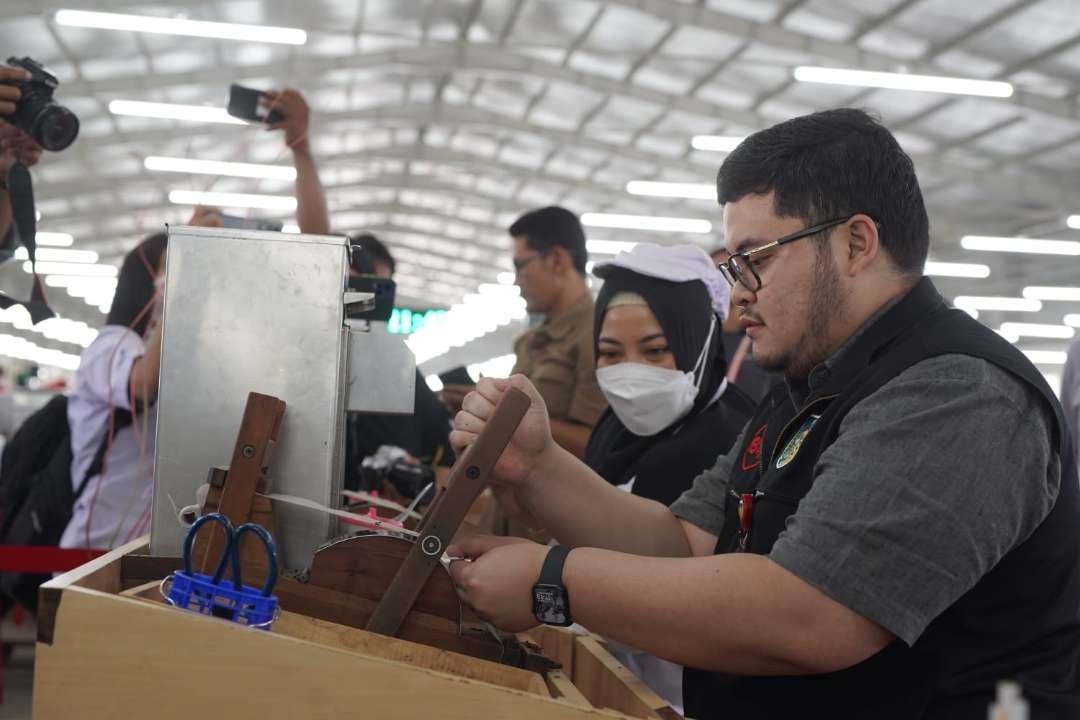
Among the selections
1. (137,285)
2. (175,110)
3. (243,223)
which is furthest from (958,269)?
(243,223)

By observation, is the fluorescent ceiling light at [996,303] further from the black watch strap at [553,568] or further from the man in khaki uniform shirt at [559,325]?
the black watch strap at [553,568]

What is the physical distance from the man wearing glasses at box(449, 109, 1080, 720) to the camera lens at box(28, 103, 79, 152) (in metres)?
1.33

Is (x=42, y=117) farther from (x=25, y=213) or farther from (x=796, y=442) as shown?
(x=796, y=442)

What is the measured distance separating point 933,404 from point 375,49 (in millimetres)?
12082

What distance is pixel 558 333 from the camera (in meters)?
3.22

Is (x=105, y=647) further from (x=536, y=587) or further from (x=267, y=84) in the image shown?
(x=267, y=84)

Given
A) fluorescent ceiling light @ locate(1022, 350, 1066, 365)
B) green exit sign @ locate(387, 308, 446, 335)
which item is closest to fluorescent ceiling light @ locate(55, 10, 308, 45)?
green exit sign @ locate(387, 308, 446, 335)

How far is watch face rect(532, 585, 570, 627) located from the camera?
3.85ft

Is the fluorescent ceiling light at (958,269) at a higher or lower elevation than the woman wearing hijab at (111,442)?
higher

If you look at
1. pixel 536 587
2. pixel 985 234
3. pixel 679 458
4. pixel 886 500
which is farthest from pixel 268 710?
pixel 985 234

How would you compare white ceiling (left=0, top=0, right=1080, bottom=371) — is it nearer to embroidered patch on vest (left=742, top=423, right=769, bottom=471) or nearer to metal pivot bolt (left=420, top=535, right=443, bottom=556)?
embroidered patch on vest (left=742, top=423, right=769, bottom=471)

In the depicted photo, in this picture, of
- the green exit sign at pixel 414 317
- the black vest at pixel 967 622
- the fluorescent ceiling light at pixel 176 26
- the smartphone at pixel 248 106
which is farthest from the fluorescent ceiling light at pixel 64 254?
the black vest at pixel 967 622

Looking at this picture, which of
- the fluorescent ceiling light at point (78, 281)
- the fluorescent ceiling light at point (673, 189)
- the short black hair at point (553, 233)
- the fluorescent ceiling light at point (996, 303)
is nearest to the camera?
the short black hair at point (553, 233)

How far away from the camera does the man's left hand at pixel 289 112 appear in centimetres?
261
